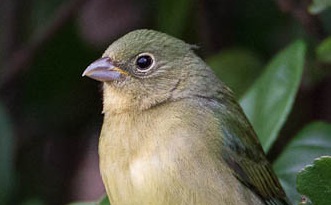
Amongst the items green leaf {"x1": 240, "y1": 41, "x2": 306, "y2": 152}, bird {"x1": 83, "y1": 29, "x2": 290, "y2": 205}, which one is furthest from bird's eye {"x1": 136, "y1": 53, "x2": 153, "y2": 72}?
green leaf {"x1": 240, "y1": 41, "x2": 306, "y2": 152}

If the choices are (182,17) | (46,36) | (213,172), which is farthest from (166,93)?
(46,36)

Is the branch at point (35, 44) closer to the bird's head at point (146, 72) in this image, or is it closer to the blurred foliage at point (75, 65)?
the blurred foliage at point (75, 65)

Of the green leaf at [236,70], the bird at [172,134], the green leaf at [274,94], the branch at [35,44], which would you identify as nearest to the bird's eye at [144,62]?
the bird at [172,134]

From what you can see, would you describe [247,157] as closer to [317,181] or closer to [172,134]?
[172,134]

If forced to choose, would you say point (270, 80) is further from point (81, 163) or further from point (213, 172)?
point (81, 163)

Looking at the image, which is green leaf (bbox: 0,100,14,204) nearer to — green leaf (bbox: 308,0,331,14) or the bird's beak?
the bird's beak

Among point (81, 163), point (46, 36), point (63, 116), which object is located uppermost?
point (46, 36)
